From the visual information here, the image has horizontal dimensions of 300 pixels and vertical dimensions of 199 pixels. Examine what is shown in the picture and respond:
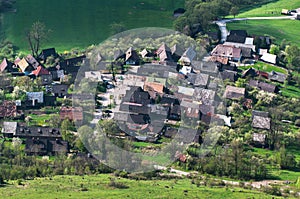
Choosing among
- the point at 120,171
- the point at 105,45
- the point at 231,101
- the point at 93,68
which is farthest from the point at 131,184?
the point at 105,45

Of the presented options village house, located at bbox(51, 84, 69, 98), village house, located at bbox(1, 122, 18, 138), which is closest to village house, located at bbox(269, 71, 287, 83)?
village house, located at bbox(51, 84, 69, 98)

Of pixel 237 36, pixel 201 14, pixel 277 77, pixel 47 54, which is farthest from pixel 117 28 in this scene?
pixel 277 77

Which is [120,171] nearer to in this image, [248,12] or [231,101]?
[231,101]

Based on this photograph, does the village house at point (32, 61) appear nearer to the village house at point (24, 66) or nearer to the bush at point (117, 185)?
the village house at point (24, 66)

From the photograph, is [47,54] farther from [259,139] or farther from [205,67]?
[259,139]

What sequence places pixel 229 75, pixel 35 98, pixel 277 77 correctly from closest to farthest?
pixel 35 98, pixel 229 75, pixel 277 77

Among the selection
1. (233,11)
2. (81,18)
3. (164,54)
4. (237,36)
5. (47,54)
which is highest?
(233,11)
